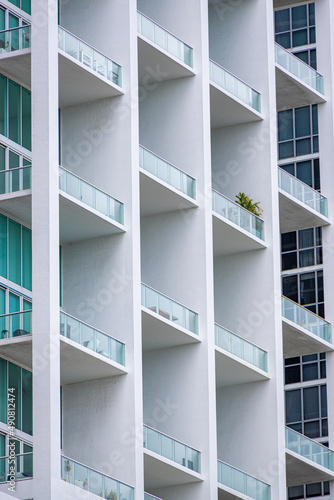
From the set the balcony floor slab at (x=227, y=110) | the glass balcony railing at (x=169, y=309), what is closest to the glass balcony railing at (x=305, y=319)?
the balcony floor slab at (x=227, y=110)

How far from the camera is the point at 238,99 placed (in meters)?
56.0

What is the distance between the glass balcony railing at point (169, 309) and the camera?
162ft

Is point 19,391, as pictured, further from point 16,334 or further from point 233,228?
point 233,228

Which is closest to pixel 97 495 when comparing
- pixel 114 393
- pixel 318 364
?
pixel 114 393

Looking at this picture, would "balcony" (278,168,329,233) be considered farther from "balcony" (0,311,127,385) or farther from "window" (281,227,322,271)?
"balcony" (0,311,127,385)

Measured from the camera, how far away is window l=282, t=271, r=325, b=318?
239 ft

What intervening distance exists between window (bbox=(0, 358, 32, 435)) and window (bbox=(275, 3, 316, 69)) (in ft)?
110

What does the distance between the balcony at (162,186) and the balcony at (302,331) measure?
7.32 meters

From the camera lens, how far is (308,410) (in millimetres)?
72375

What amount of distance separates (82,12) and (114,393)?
13114 millimetres

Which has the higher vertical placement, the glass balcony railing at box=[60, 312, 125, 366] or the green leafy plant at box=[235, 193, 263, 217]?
the green leafy plant at box=[235, 193, 263, 217]

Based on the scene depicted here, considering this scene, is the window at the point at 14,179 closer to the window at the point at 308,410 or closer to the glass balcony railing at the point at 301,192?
the glass balcony railing at the point at 301,192

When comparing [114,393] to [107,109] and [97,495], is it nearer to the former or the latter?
[97,495]

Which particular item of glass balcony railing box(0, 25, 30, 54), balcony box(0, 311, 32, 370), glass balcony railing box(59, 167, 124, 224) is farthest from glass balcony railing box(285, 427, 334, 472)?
glass balcony railing box(0, 25, 30, 54)
